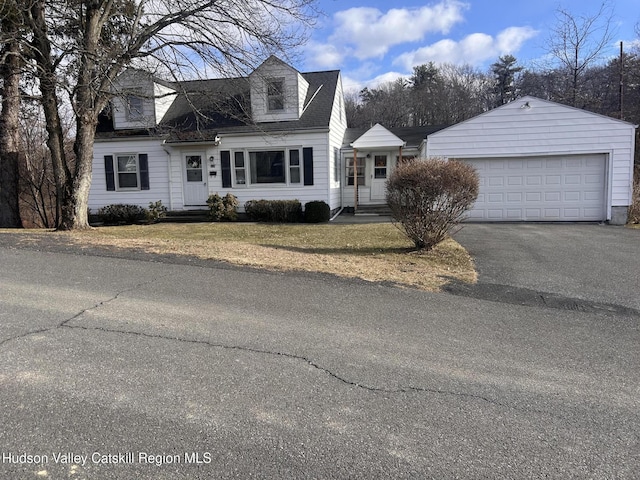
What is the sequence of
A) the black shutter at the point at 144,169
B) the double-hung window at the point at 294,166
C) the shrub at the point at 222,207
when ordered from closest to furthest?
1. the shrub at the point at 222,207
2. the double-hung window at the point at 294,166
3. the black shutter at the point at 144,169

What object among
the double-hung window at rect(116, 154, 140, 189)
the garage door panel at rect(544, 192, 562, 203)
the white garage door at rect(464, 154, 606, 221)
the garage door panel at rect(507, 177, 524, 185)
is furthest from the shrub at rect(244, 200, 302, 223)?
the garage door panel at rect(544, 192, 562, 203)

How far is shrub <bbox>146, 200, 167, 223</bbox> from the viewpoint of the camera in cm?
1644

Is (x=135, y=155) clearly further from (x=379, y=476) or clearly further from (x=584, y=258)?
(x=379, y=476)

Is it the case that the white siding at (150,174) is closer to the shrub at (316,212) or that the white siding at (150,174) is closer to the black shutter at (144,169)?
the black shutter at (144,169)

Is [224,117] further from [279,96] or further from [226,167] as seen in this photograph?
[279,96]

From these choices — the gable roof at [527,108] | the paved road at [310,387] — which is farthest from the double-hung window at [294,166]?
the paved road at [310,387]

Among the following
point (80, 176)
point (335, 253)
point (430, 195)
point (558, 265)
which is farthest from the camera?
point (80, 176)

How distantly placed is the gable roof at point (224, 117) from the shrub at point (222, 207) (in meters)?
2.24

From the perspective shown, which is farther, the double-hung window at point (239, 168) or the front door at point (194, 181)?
the front door at point (194, 181)

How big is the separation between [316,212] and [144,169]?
7242mm

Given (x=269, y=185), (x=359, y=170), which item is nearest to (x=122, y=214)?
(x=269, y=185)

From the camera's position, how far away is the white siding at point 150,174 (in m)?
16.8

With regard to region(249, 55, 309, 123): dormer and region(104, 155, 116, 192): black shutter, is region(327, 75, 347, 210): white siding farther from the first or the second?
region(104, 155, 116, 192): black shutter

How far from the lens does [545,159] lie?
47.8ft
